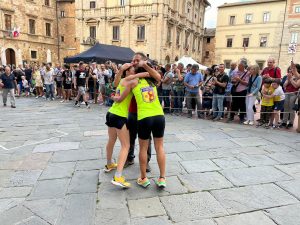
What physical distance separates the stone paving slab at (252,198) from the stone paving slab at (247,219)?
0.10 metres

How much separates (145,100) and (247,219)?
1.81 metres

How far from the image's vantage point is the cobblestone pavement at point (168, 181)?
9.10 feet

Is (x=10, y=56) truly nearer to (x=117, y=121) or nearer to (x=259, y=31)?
(x=117, y=121)

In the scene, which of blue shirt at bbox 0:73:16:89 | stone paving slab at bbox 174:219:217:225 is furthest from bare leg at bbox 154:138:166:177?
blue shirt at bbox 0:73:16:89

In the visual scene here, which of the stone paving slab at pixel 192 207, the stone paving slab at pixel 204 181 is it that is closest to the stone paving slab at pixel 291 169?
the stone paving slab at pixel 204 181

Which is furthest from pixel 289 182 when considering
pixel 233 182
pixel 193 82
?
pixel 193 82

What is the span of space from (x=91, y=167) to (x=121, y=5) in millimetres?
27523

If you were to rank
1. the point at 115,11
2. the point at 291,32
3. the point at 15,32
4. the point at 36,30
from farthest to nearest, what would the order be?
the point at 291,32, the point at 36,30, the point at 15,32, the point at 115,11

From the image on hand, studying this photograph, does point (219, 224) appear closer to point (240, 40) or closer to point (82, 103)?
point (82, 103)

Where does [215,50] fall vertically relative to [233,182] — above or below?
above

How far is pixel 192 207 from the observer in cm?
294

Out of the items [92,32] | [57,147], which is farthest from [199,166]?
[92,32]

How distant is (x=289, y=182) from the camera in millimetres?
3588

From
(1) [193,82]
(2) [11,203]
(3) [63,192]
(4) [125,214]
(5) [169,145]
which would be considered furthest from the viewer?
(1) [193,82]
